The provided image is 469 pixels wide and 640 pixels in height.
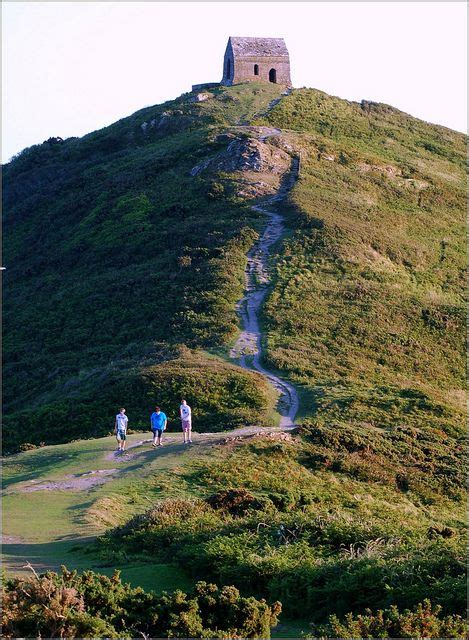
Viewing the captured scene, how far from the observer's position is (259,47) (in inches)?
3489

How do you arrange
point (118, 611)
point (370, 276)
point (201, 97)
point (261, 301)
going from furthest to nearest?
point (201, 97) → point (370, 276) → point (261, 301) → point (118, 611)

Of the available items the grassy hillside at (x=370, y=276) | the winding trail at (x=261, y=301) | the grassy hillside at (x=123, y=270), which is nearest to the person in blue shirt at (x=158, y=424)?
the winding trail at (x=261, y=301)

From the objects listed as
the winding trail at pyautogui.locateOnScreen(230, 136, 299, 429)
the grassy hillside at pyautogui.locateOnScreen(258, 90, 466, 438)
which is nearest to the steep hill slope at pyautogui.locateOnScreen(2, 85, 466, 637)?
the grassy hillside at pyautogui.locateOnScreen(258, 90, 466, 438)

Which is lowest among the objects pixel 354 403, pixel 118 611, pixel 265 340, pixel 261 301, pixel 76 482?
pixel 76 482

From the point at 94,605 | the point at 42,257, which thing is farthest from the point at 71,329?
the point at 94,605

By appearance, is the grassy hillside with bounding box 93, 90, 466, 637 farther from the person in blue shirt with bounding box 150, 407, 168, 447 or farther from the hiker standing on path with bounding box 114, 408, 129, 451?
the hiker standing on path with bounding box 114, 408, 129, 451

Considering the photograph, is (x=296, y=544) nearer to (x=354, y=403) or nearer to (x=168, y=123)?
(x=354, y=403)

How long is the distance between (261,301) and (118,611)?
115ft

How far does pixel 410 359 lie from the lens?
4547cm

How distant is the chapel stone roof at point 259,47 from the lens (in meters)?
87.6

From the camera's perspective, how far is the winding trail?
37388 mm

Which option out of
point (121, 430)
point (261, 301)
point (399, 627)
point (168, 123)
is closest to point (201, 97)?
point (168, 123)

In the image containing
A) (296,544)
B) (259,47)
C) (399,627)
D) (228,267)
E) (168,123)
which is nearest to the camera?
(399,627)

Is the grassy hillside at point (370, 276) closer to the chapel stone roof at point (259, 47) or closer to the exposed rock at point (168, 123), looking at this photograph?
the chapel stone roof at point (259, 47)
